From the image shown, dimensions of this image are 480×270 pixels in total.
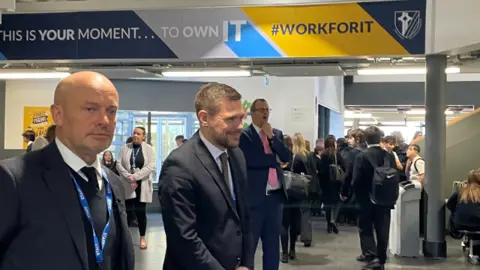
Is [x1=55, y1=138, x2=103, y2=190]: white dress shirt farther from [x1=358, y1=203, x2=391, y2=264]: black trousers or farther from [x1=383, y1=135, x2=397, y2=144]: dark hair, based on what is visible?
[x1=383, y1=135, x2=397, y2=144]: dark hair

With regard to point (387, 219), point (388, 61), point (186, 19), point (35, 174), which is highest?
point (186, 19)

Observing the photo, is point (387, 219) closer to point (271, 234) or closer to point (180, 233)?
point (271, 234)

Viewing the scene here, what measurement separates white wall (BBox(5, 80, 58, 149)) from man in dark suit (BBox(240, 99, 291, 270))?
7.22 m

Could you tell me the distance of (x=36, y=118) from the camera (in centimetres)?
1059

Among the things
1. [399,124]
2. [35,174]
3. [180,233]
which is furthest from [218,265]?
[399,124]

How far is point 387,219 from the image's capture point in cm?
566

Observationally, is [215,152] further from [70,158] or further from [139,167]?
[139,167]

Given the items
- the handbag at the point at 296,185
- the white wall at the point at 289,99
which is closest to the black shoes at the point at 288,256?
the handbag at the point at 296,185

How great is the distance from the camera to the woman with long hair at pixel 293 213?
6.26 m

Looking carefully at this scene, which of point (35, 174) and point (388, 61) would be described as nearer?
point (35, 174)

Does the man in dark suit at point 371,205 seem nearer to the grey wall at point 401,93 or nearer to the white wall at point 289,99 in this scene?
the white wall at point 289,99

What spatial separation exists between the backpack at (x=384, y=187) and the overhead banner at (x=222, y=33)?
1.57 m

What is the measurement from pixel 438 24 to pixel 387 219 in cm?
236

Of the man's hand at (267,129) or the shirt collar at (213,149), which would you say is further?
the man's hand at (267,129)
